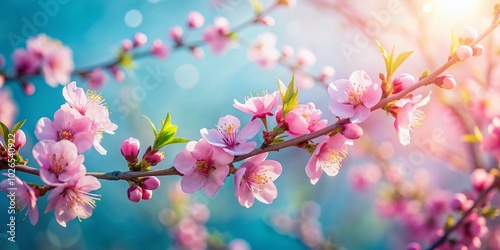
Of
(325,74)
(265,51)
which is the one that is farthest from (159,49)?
(325,74)

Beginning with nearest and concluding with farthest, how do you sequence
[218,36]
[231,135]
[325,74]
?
[231,135]
[325,74]
[218,36]

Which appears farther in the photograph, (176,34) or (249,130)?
(176,34)

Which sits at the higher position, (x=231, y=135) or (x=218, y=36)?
(x=218, y=36)

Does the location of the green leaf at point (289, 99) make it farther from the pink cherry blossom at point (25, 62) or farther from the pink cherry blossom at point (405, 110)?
the pink cherry blossom at point (25, 62)

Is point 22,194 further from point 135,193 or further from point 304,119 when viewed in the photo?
point 304,119

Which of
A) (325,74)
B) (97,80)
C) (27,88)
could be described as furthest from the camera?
(97,80)

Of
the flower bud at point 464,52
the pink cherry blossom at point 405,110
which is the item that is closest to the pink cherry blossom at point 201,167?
the pink cherry blossom at point 405,110
